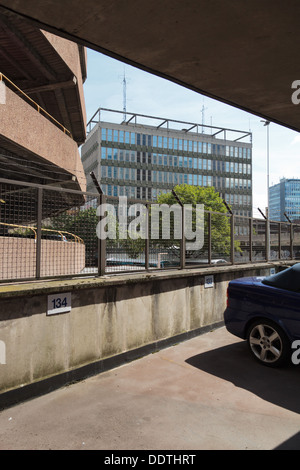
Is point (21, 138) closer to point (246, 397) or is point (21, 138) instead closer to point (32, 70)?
point (32, 70)

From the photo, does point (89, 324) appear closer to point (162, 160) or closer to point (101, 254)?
point (101, 254)

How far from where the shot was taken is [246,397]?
443 centimetres

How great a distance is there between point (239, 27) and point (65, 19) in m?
1.46

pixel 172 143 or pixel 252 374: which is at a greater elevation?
pixel 172 143

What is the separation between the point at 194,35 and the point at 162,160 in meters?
81.5

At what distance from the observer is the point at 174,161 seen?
275 ft

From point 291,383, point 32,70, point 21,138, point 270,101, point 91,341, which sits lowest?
point 291,383

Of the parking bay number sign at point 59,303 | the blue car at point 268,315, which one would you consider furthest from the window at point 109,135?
the parking bay number sign at point 59,303

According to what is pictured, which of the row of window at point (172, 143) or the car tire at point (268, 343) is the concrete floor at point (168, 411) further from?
the row of window at point (172, 143)

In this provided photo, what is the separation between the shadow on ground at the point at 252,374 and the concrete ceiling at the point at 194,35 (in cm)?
394

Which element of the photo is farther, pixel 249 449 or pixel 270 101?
pixel 270 101

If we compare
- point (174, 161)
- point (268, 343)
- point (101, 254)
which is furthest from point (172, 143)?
point (268, 343)

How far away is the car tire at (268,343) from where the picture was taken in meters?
5.37
